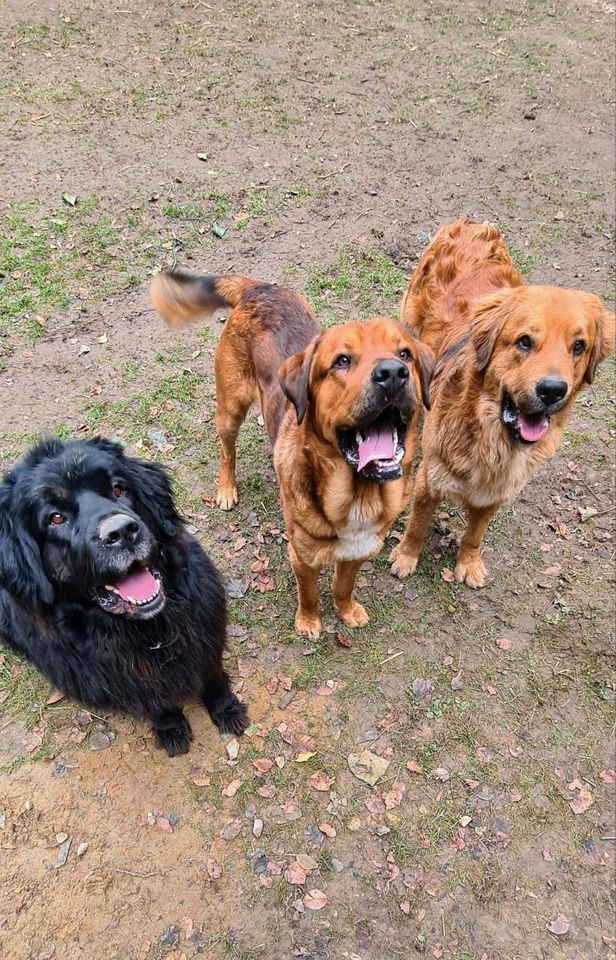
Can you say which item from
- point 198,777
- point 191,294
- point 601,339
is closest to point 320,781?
point 198,777

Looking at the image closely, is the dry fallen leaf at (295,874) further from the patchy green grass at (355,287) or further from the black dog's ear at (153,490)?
the patchy green grass at (355,287)

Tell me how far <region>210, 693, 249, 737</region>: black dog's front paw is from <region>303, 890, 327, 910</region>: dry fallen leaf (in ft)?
2.87

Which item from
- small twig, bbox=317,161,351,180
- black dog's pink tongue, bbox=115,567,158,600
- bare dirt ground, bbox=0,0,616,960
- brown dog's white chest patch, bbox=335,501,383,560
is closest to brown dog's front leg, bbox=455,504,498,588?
bare dirt ground, bbox=0,0,616,960

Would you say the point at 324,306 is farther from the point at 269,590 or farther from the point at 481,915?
the point at 481,915

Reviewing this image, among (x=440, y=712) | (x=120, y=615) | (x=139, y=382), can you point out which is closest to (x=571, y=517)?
(x=440, y=712)

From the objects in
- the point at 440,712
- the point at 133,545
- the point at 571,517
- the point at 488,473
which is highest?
the point at 133,545

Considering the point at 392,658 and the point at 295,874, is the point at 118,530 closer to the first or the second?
the point at 295,874

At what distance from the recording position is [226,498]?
4316 mm

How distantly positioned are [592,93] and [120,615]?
11192 mm

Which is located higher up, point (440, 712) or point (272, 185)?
point (272, 185)

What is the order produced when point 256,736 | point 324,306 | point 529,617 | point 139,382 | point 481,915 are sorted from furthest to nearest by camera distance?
point 324,306 < point 139,382 < point 529,617 < point 256,736 < point 481,915

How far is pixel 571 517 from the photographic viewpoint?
14.5 ft

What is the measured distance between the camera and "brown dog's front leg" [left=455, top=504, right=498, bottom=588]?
3.81 meters

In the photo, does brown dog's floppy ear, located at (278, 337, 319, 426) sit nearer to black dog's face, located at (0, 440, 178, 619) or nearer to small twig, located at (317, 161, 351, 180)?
black dog's face, located at (0, 440, 178, 619)
